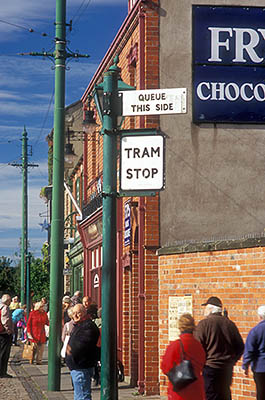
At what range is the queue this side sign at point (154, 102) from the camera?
33.9 ft

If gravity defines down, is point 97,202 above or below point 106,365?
above

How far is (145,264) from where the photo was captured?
16.5 m

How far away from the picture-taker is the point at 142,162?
10.1 metres

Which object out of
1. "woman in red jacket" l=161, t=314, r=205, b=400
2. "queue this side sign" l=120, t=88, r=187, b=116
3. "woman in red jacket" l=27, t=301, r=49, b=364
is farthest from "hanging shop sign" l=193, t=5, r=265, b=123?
"woman in red jacket" l=27, t=301, r=49, b=364

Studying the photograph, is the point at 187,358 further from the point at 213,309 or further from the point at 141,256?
the point at 141,256

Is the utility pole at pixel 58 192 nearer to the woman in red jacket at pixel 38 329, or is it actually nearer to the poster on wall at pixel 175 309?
the poster on wall at pixel 175 309

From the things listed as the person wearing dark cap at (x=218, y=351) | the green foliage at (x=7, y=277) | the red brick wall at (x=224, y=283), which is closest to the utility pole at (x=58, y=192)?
the red brick wall at (x=224, y=283)

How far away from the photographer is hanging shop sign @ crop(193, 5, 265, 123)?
17.1 metres

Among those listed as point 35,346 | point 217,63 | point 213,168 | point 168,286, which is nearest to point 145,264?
point 168,286

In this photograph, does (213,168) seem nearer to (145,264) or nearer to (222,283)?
(145,264)

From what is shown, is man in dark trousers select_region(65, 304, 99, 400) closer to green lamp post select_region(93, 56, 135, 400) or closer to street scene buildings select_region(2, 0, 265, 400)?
green lamp post select_region(93, 56, 135, 400)

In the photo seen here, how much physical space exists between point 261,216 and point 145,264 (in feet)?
7.92

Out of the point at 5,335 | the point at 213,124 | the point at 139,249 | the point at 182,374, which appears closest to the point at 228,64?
the point at 213,124

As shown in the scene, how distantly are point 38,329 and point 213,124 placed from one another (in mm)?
9421
